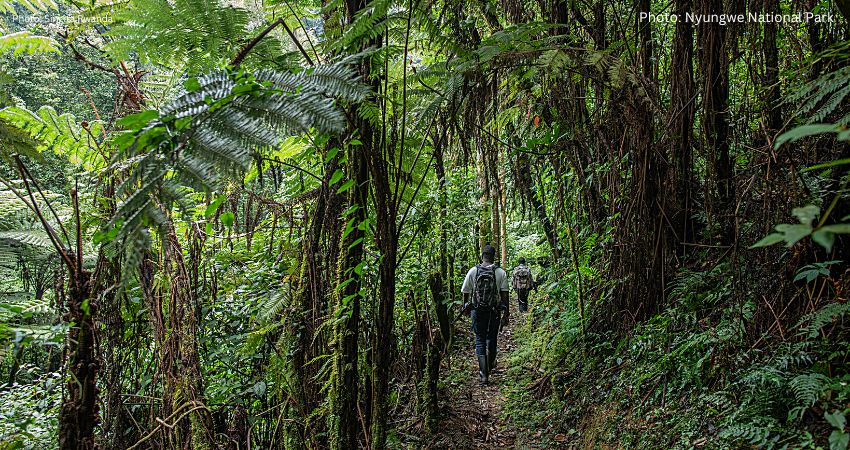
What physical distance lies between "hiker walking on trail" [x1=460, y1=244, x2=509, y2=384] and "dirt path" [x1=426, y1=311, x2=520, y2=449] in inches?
11.0

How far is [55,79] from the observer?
1628 centimetres

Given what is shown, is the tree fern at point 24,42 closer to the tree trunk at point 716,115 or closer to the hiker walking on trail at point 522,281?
the tree trunk at point 716,115

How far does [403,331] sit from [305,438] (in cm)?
300

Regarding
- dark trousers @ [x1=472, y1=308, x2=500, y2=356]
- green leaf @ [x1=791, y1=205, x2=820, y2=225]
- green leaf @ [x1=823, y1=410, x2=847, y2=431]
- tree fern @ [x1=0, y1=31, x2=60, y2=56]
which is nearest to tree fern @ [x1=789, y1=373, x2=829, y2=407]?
green leaf @ [x1=823, y1=410, x2=847, y2=431]

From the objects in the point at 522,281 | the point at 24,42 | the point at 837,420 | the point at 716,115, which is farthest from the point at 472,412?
the point at 522,281

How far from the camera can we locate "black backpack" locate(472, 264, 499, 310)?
6.54 m

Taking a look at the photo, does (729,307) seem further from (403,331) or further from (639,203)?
(403,331)

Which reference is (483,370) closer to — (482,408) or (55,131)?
(482,408)

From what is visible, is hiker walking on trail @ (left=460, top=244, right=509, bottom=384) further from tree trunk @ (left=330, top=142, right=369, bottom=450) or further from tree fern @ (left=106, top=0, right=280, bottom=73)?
tree fern @ (left=106, top=0, right=280, bottom=73)

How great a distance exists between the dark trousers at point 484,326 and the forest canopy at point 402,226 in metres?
0.63

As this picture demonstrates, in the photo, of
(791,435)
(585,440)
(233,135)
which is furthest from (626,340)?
(233,135)

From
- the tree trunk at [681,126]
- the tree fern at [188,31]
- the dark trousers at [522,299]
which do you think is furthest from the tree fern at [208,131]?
the dark trousers at [522,299]

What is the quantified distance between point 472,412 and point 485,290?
156cm

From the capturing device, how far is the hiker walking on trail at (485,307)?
6.53 meters
